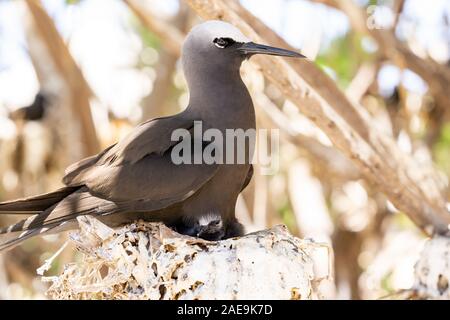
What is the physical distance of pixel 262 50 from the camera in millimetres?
4707

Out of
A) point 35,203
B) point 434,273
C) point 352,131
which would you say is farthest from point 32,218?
point 434,273

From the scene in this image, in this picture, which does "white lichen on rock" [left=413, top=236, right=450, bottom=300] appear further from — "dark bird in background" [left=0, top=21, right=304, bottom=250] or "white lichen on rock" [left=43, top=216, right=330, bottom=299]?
"dark bird in background" [left=0, top=21, right=304, bottom=250]

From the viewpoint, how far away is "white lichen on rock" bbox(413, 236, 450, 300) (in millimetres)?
5141

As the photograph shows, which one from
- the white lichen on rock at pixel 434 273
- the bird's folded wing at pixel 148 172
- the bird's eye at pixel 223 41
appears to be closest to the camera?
the bird's folded wing at pixel 148 172

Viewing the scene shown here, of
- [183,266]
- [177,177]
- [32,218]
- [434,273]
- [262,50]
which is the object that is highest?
[262,50]

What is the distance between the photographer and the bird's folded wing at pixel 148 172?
4.56 meters

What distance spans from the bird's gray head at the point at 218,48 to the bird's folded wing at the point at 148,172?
1.16ft

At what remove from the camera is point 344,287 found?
30.1 ft

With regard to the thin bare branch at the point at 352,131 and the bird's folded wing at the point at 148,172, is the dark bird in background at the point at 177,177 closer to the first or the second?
the bird's folded wing at the point at 148,172

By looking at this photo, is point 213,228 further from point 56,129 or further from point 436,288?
point 56,129

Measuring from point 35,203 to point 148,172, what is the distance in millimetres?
727

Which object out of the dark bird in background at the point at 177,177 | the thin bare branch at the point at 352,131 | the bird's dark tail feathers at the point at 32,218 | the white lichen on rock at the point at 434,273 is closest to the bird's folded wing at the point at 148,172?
the dark bird in background at the point at 177,177

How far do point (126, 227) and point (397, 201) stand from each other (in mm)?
2225

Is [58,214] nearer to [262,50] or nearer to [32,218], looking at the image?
[32,218]
